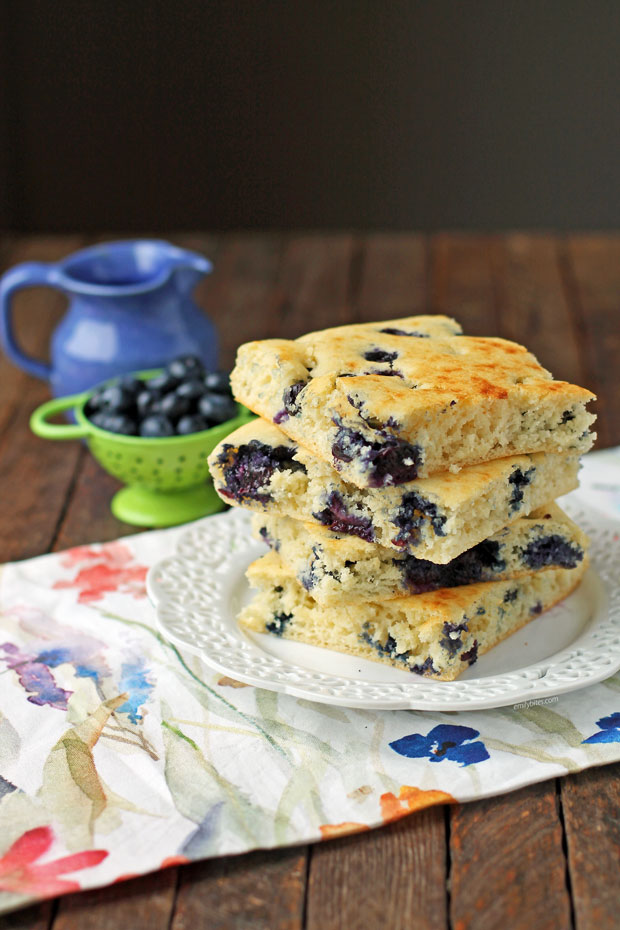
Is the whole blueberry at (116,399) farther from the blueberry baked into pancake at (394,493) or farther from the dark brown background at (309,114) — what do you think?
the dark brown background at (309,114)

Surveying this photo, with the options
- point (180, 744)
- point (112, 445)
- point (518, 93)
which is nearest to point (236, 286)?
point (112, 445)

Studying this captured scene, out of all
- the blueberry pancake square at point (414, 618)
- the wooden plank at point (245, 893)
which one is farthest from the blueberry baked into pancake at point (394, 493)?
the wooden plank at point (245, 893)

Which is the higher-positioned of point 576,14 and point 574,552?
point 576,14

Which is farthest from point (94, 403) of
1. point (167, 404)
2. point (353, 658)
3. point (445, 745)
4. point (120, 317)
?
point (445, 745)

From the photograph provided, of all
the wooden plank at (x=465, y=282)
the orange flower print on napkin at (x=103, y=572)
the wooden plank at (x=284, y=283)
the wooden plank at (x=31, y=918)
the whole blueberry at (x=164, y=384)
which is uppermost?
the whole blueberry at (x=164, y=384)

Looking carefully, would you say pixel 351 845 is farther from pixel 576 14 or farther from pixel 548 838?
pixel 576 14

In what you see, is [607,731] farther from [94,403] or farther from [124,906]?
[94,403]
